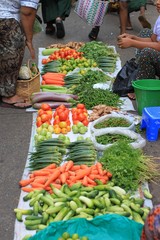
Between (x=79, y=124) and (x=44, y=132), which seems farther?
(x=79, y=124)

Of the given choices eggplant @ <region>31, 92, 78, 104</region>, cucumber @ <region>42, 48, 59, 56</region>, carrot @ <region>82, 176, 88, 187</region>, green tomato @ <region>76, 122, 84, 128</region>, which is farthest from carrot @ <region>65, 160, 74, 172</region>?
cucumber @ <region>42, 48, 59, 56</region>

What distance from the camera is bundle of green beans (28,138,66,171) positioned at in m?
4.05

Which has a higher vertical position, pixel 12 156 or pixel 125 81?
pixel 125 81

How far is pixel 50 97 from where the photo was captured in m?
5.52

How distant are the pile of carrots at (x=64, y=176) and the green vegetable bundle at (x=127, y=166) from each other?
88 millimetres

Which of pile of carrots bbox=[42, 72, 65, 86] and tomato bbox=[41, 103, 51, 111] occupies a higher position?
tomato bbox=[41, 103, 51, 111]

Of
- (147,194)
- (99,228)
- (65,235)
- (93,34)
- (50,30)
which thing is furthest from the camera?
(50,30)

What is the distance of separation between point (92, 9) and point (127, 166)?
16.3ft

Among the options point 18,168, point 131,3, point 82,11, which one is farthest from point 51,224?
point 131,3

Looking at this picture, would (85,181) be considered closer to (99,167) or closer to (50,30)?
(99,167)

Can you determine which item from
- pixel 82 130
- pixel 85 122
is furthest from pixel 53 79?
pixel 82 130

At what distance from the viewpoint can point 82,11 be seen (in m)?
8.09

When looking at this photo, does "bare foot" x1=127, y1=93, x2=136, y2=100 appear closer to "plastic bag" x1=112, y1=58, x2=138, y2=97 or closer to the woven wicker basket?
"plastic bag" x1=112, y1=58, x2=138, y2=97

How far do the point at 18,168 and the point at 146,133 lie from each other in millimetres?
1564
